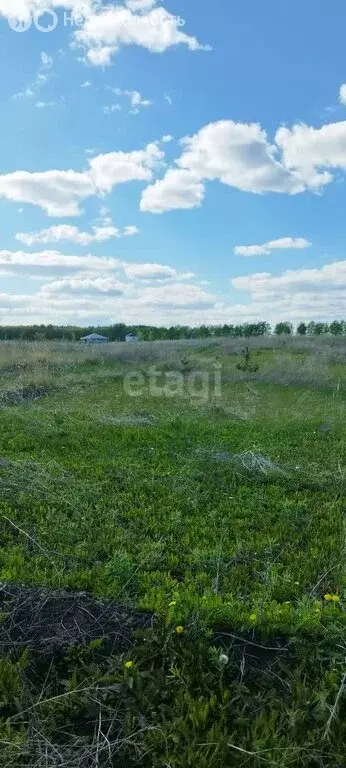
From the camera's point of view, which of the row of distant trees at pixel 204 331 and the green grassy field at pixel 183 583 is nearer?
the green grassy field at pixel 183 583

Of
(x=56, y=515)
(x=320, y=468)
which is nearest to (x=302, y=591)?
(x=56, y=515)

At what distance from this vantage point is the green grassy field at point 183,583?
82.0 inches

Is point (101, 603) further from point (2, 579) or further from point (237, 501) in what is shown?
point (237, 501)

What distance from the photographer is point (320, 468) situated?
6.39 metres

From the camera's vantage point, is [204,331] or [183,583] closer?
[183,583]

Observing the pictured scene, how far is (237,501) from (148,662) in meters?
2.80

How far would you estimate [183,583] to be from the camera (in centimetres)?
329

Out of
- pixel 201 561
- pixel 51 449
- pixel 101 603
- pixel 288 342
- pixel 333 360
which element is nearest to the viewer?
pixel 101 603

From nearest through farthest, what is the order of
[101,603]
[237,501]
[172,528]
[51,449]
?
1. [101,603]
2. [172,528]
3. [237,501]
4. [51,449]

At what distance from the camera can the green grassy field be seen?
6.84ft

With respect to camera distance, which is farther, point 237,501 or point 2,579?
point 237,501

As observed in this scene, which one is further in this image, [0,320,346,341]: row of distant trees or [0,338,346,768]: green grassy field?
[0,320,346,341]: row of distant trees

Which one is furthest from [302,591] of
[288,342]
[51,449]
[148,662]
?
[288,342]

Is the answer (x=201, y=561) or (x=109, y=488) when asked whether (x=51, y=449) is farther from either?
(x=201, y=561)
